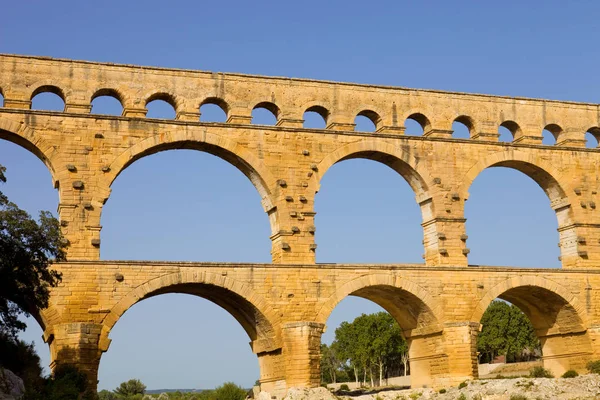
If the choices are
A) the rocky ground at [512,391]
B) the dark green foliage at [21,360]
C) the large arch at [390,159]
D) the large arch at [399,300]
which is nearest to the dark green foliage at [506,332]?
the large arch at [399,300]

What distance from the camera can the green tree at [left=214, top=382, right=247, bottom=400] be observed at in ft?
145

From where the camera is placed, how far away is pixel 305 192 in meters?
29.7

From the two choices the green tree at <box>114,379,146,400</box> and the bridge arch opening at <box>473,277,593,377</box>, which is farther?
the green tree at <box>114,379,146,400</box>

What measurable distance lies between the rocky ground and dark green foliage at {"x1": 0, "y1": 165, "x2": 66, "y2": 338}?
8.73 meters

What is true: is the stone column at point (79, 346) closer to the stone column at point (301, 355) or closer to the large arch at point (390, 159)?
the stone column at point (301, 355)

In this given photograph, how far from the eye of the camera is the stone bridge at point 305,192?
2702cm

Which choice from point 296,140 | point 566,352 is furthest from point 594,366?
point 296,140

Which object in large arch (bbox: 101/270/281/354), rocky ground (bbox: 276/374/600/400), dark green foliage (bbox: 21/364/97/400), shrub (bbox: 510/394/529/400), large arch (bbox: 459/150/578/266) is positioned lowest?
shrub (bbox: 510/394/529/400)

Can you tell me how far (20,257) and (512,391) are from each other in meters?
15.1

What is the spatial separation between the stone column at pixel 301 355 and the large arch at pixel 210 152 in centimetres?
359

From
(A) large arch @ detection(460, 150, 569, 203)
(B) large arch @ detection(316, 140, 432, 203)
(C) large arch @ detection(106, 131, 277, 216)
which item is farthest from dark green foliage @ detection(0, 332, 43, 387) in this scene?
(A) large arch @ detection(460, 150, 569, 203)

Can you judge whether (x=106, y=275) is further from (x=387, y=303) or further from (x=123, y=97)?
(x=387, y=303)

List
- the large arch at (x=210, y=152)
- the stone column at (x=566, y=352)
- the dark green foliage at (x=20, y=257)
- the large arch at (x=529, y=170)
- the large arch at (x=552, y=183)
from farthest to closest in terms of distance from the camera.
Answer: the large arch at (x=552, y=183), the large arch at (x=529, y=170), the stone column at (x=566, y=352), the large arch at (x=210, y=152), the dark green foliage at (x=20, y=257)

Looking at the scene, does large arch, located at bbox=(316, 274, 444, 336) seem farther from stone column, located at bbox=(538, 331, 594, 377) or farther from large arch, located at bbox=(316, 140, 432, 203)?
stone column, located at bbox=(538, 331, 594, 377)
